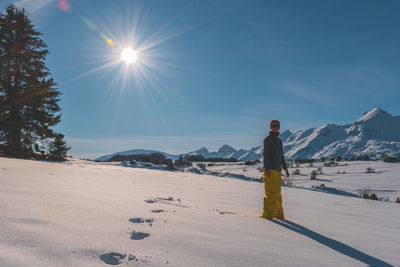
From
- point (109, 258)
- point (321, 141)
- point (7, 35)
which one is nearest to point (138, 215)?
point (109, 258)

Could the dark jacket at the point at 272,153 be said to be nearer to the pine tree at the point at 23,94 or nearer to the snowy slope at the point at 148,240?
the snowy slope at the point at 148,240

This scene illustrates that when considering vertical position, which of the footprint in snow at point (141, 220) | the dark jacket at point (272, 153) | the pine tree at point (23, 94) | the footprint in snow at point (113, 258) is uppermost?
the pine tree at point (23, 94)

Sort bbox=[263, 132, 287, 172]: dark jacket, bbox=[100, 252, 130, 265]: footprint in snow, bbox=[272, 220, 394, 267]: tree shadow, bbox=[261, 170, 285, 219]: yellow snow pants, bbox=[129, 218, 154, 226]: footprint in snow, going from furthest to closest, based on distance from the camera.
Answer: bbox=[263, 132, 287, 172]: dark jacket < bbox=[261, 170, 285, 219]: yellow snow pants < bbox=[129, 218, 154, 226]: footprint in snow < bbox=[272, 220, 394, 267]: tree shadow < bbox=[100, 252, 130, 265]: footprint in snow

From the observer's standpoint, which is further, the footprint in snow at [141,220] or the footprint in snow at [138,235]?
the footprint in snow at [141,220]

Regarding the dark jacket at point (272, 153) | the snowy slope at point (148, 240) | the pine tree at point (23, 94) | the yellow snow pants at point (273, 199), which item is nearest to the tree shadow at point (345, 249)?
the snowy slope at point (148, 240)

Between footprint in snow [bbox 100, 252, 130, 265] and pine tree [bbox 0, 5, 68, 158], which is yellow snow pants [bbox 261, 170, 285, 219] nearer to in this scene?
footprint in snow [bbox 100, 252, 130, 265]

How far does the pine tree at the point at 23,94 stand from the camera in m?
11.4

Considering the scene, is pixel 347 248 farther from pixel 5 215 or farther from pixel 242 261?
pixel 5 215

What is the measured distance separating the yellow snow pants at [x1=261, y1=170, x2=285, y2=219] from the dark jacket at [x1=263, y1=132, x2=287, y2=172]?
12 cm

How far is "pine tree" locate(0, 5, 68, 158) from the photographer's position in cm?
1142

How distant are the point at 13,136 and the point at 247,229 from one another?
14477 mm

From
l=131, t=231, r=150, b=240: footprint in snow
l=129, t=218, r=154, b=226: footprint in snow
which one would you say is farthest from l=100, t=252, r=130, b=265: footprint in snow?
l=129, t=218, r=154, b=226: footprint in snow

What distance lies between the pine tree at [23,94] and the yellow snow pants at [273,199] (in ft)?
44.1

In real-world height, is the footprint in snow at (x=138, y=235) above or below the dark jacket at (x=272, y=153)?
below
